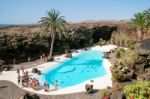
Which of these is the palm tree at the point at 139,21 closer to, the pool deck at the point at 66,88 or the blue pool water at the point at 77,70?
the blue pool water at the point at 77,70

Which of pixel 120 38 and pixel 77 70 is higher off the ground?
pixel 120 38

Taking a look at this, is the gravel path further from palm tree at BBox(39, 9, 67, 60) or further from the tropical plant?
the tropical plant

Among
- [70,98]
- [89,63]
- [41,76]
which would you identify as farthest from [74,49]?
[70,98]

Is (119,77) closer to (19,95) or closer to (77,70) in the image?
(19,95)

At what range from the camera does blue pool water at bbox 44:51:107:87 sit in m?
33.9

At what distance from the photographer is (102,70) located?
3856cm

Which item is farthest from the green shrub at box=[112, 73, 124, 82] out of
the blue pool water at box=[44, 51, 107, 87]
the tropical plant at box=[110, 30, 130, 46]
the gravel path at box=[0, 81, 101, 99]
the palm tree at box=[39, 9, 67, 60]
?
the tropical plant at box=[110, 30, 130, 46]

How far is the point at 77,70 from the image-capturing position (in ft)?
131

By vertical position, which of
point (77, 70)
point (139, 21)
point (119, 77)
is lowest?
point (77, 70)

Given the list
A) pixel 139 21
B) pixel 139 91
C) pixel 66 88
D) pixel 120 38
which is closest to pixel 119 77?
pixel 139 91

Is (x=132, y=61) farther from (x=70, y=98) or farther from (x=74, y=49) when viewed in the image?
(x=74, y=49)

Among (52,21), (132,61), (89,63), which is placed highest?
(52,21)

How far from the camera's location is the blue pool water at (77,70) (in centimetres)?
3388

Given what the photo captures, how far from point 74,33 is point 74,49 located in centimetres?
355
